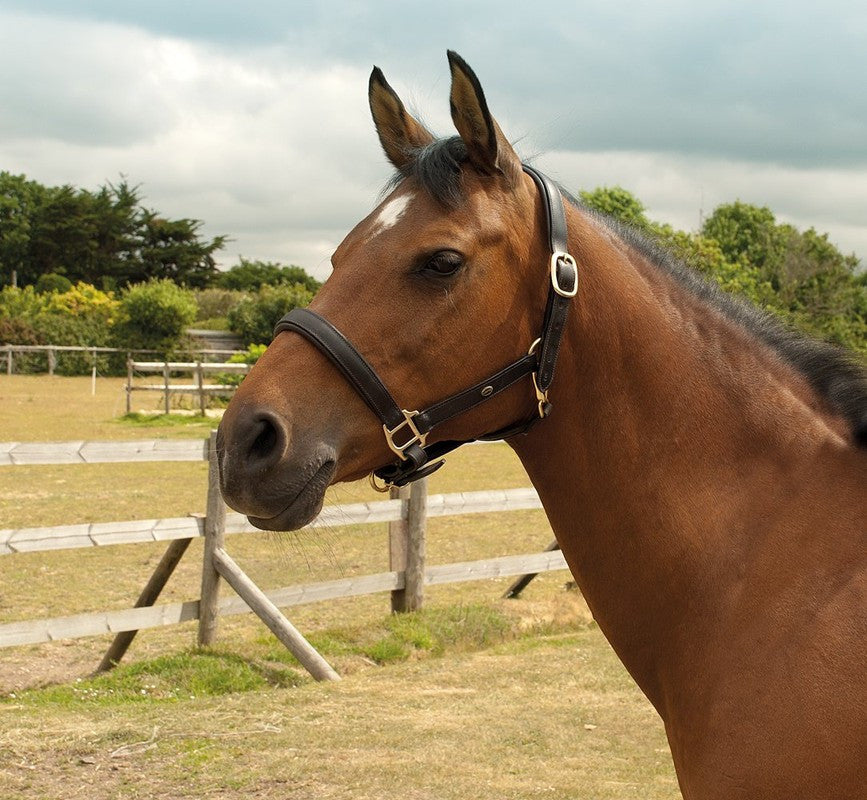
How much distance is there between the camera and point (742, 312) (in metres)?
2.62

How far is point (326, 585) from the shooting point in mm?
7730

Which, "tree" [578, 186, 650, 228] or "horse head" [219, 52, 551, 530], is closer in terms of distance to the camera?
"horse head" [219, 52, 551, 530]

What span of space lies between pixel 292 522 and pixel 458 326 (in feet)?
2.06

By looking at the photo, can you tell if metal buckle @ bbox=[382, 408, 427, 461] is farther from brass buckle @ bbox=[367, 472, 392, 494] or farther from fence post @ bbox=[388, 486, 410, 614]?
fence post @ bbox=[388, 486, 410, 614]

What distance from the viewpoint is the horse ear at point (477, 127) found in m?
2.24

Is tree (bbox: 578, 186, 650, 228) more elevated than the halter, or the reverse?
tree (bbox: 578, 186, 650, 228)

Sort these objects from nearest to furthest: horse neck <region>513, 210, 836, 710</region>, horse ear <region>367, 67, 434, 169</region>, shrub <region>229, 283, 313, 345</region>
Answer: horse neck <region>513, 210, 836, 710</region>
horse ear <region>367, 67, 434, 169</region>
shrub <region>229, 283, 313, 345</region>

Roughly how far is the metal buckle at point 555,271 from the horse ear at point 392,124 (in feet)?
1.99

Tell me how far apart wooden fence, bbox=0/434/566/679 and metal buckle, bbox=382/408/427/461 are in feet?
12.5

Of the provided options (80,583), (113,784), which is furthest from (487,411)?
(80,583)

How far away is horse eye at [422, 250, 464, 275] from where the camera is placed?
2250 mm

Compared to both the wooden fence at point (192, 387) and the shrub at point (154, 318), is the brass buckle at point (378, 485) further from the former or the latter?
the shrub at point (154, 318)

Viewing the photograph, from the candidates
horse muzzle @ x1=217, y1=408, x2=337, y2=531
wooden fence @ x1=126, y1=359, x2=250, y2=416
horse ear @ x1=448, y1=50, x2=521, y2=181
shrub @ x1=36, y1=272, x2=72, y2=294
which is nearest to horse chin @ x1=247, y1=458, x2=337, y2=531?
horse muzzle @ x1=217, y1=408, x2=337, y2=531

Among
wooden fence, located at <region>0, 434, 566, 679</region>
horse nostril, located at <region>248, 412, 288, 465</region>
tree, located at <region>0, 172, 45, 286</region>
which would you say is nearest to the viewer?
horse nostril, located at <region>248, 412, 288, 465</region>
